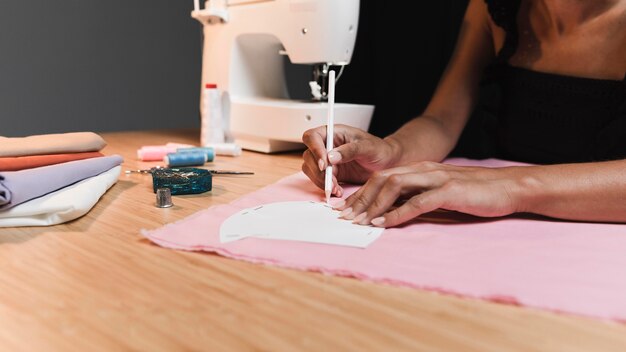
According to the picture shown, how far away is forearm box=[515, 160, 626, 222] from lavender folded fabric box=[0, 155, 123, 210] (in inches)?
27.1

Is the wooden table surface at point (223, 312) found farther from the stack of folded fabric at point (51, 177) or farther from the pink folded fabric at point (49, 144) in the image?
the pink folded fabric at point (49, 144)

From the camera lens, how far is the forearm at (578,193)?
0.82 metres

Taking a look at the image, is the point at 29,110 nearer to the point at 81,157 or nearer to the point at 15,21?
the point at 15,21

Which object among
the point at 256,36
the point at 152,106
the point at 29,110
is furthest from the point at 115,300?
the point at 152,106

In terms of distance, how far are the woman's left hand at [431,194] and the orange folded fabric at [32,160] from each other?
0.50 metres

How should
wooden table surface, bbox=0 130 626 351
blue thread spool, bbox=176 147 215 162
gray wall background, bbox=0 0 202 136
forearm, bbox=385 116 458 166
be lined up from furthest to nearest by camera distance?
gray wall background, bbox=0 0 202 136 → blue thread spool, bbox=176 147 215 162 → forearm, bbox=385 116 458 166 → wooden table surface, bbox=0 130 626 351

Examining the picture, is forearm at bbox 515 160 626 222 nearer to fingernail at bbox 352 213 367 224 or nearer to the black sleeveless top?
fingernail at bbox 352 213 367 224

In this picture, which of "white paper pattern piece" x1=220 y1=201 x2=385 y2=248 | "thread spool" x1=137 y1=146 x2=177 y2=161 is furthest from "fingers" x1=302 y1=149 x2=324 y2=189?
"thread spool" x1=137 y1=146 x2=177 y2=161

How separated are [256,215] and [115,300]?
0.32 metres

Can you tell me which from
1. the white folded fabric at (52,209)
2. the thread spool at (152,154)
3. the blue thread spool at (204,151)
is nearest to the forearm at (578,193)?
the white folded fabric at (52,209)

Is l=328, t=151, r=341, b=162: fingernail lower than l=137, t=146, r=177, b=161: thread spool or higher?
higher

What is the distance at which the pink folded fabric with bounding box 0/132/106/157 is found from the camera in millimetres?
925

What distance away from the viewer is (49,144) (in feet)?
3.18

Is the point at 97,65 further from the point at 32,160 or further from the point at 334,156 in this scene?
the point at 334,156
